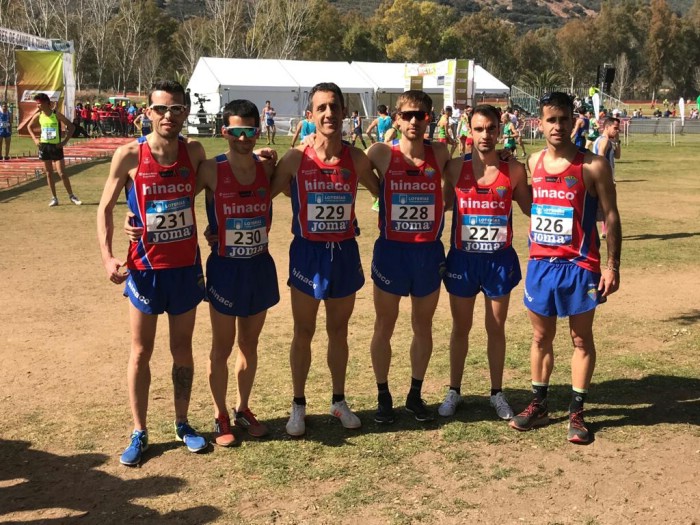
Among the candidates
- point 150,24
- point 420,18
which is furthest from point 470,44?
point 150,24

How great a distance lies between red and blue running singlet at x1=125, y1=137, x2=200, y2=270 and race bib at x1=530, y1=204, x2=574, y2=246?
238 cm

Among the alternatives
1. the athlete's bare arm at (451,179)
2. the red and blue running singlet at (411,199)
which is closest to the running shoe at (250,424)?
the red and blue running singlet at (411,199)

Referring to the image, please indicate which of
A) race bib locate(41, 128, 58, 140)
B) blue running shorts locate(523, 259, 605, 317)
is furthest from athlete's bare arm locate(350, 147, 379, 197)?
race bib locate(41, 128, 58, 140)

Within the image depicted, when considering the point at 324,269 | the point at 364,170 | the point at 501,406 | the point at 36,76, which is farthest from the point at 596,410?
the point at 36,76

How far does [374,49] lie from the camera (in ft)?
308

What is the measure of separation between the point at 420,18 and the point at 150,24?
1283 inches

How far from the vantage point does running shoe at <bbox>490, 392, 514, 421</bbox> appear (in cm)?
541

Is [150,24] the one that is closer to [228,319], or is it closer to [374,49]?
[374,49]

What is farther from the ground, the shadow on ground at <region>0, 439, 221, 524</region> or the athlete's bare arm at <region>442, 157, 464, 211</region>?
the athlete's bare arm at <region>442, 157, 464, 211</region>

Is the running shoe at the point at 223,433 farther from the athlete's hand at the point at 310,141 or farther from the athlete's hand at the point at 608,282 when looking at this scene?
the athlete's hand at the point at 608,282

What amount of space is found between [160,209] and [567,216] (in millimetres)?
2713

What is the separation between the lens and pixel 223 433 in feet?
16.7

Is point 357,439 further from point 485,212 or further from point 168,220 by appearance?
point 168,220

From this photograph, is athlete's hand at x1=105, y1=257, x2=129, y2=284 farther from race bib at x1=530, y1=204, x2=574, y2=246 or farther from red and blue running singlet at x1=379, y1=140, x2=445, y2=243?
race bib at x1=530, y1=204, x2=574, y2=246
